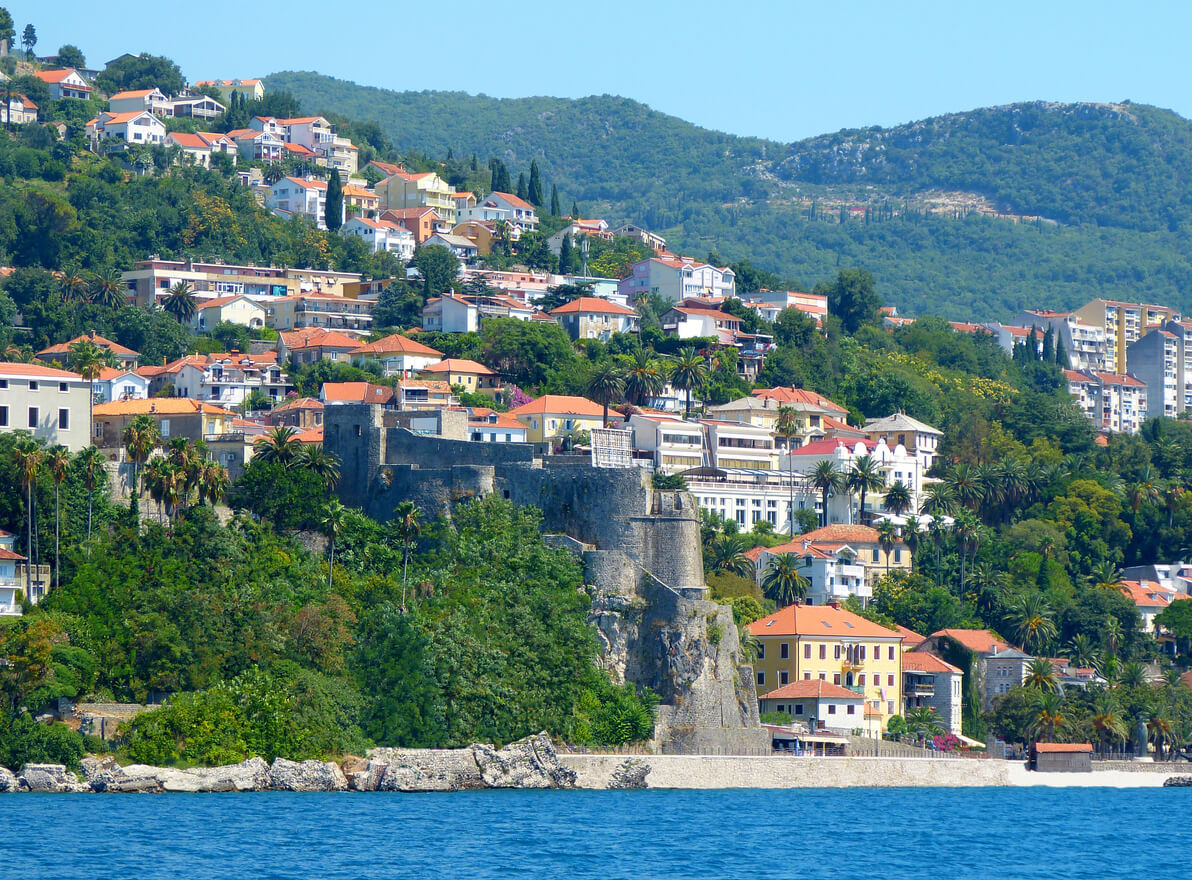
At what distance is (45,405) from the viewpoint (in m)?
67.9

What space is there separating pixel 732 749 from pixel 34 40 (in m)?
118

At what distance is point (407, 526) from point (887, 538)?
27115mm

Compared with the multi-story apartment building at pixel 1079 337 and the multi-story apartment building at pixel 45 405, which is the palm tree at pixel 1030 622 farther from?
the multi-story apartment building at pixel 1079 337

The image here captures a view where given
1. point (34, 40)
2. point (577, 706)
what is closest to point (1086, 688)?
point (577, 706)

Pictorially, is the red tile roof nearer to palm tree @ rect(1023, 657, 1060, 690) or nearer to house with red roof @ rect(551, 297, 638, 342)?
palm tree @ rect(1023, 657, 1060, 690)

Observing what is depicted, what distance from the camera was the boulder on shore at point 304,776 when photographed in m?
56.0

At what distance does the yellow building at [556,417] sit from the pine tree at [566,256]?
36.6 meters

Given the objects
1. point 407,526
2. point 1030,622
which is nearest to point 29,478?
point 407,526

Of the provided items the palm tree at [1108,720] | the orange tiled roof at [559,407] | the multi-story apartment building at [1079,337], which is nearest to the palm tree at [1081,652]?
the palm tree at [1108,720]

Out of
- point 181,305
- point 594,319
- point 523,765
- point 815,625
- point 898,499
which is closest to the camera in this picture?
point 523,765

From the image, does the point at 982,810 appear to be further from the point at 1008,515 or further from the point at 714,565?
the point at 1008,515

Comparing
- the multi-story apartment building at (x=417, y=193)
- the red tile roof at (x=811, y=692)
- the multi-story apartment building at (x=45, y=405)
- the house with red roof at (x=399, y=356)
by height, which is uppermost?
the multi-story apartment building at (x=417, y=193)

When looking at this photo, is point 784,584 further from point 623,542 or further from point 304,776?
point 304,776

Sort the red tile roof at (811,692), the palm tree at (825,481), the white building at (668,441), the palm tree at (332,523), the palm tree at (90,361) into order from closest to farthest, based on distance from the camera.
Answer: the palm tree at (332,523)
the red tile roof at (811,692)
the palm tree at (90,361)
the palm tree at (825,481)
the white building at (668,441)
